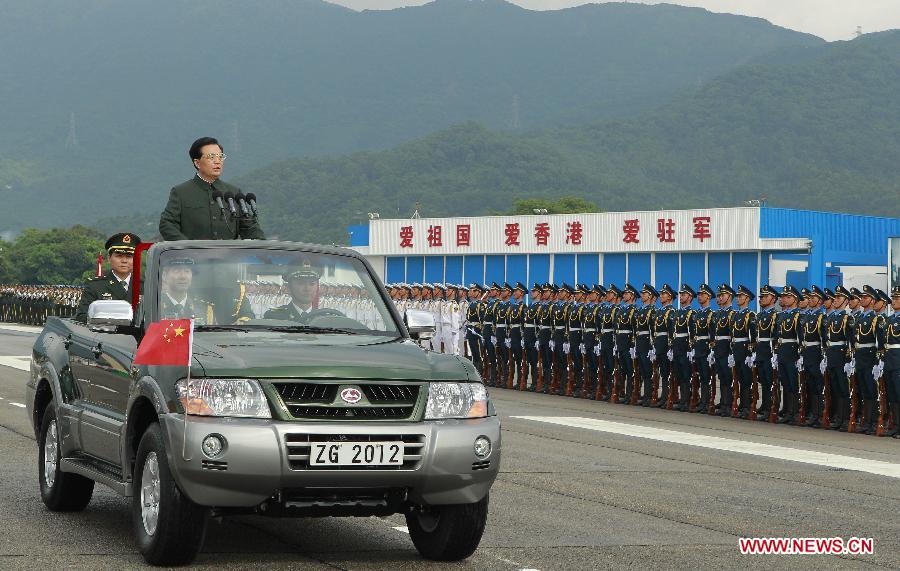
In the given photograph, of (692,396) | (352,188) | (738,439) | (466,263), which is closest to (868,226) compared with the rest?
(466,263)

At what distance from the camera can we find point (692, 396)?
76.1 feet

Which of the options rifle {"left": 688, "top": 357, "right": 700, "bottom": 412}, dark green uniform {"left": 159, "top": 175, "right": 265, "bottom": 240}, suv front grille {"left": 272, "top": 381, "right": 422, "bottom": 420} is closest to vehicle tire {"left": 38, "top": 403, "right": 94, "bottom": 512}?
dark green uniform {"left": 159, "top": 175, "right": 265, "bottom": 240}

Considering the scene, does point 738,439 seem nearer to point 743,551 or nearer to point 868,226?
point 743,551

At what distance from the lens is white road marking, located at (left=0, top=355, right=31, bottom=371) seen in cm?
2975

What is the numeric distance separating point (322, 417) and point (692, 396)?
16.7 meters

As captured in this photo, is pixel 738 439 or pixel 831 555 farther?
pixel 738 439

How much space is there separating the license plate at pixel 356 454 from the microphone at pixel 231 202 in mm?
2800

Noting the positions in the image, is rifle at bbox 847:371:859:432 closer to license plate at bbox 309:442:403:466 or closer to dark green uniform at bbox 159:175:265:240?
dark green uniform at bbox 159:175:265:240

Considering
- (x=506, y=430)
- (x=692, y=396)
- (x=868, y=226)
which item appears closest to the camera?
(x=506, y=430)

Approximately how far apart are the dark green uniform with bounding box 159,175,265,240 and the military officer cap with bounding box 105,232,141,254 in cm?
128

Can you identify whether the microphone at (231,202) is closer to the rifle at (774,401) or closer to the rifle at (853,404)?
the rifle at (853,404)

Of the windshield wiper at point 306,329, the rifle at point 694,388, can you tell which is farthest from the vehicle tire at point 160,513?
the rifle at point 694,388

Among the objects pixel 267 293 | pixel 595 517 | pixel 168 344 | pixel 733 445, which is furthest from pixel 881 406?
pixel 168 344

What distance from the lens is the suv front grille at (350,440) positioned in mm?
7016
